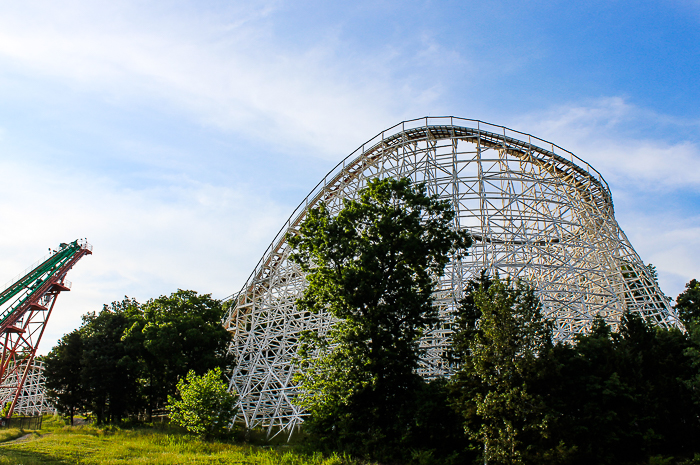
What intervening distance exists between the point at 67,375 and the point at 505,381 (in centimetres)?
2588

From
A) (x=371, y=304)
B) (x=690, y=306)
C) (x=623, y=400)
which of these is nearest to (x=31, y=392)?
(x=371, y=304)

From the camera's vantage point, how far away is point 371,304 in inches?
600

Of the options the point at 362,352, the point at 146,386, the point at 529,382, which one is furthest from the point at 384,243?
the point at 146,386

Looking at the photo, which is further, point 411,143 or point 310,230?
point 411,143

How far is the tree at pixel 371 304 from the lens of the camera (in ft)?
47.6

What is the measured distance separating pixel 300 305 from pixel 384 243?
12.3ft

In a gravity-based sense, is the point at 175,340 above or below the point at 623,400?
above

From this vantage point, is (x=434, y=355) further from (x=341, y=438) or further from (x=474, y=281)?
(x=341, y=438)

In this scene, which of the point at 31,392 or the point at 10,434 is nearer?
the point at 10,434

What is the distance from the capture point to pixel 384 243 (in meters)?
15.3

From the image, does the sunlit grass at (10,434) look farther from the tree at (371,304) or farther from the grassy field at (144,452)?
the tree at (371,304)

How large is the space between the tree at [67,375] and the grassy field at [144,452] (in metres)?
5.64

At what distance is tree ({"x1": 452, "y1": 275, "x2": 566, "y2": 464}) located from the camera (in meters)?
11.9

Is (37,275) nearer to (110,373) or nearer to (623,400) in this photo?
(110,373)
